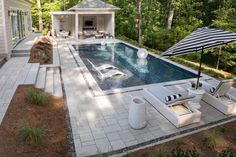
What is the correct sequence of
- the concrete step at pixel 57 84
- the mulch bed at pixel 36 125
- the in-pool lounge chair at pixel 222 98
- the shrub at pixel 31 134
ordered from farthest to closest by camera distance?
the concrete step at pixel 57 84 → the in-pool lounge chair at pixel 222 98 → the shrub at pixel 31 134 → the mulch bed at pixel 36 125

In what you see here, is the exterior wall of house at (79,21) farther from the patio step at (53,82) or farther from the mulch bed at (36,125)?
the mulch bed at (36,125)

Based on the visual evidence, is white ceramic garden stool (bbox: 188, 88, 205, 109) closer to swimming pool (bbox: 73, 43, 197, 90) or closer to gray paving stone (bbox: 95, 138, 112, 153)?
swimming pool (bbox: 73, 43, 197, 90)

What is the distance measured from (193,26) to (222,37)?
19.0 meters

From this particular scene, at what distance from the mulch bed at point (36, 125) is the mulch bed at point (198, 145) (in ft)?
5.87

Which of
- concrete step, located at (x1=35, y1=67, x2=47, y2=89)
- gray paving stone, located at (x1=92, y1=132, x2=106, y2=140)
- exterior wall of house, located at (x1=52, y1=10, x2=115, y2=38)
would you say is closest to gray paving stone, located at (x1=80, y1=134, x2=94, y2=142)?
gray paving stone, located at (x1=92, y1=132, x2=106, y2=140)

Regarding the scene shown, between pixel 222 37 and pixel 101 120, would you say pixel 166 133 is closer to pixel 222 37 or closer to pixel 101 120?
pixel 101 120

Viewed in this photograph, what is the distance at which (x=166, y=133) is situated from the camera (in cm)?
604

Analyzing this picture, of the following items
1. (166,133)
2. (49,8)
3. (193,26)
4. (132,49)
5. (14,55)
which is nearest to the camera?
(166,133)

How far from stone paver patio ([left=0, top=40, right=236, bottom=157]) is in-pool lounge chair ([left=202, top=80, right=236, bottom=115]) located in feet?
0.59

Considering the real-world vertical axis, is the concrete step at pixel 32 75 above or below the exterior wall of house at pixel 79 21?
below

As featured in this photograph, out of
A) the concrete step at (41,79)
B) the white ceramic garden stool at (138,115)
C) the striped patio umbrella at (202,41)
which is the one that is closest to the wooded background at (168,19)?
the striped patio umbrella at (202,41)

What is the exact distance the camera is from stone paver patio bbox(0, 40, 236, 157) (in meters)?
5.53

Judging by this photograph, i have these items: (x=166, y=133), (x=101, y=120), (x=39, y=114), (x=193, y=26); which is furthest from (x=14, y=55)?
(x=193, y=26)

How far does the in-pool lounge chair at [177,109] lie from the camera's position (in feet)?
20.9
